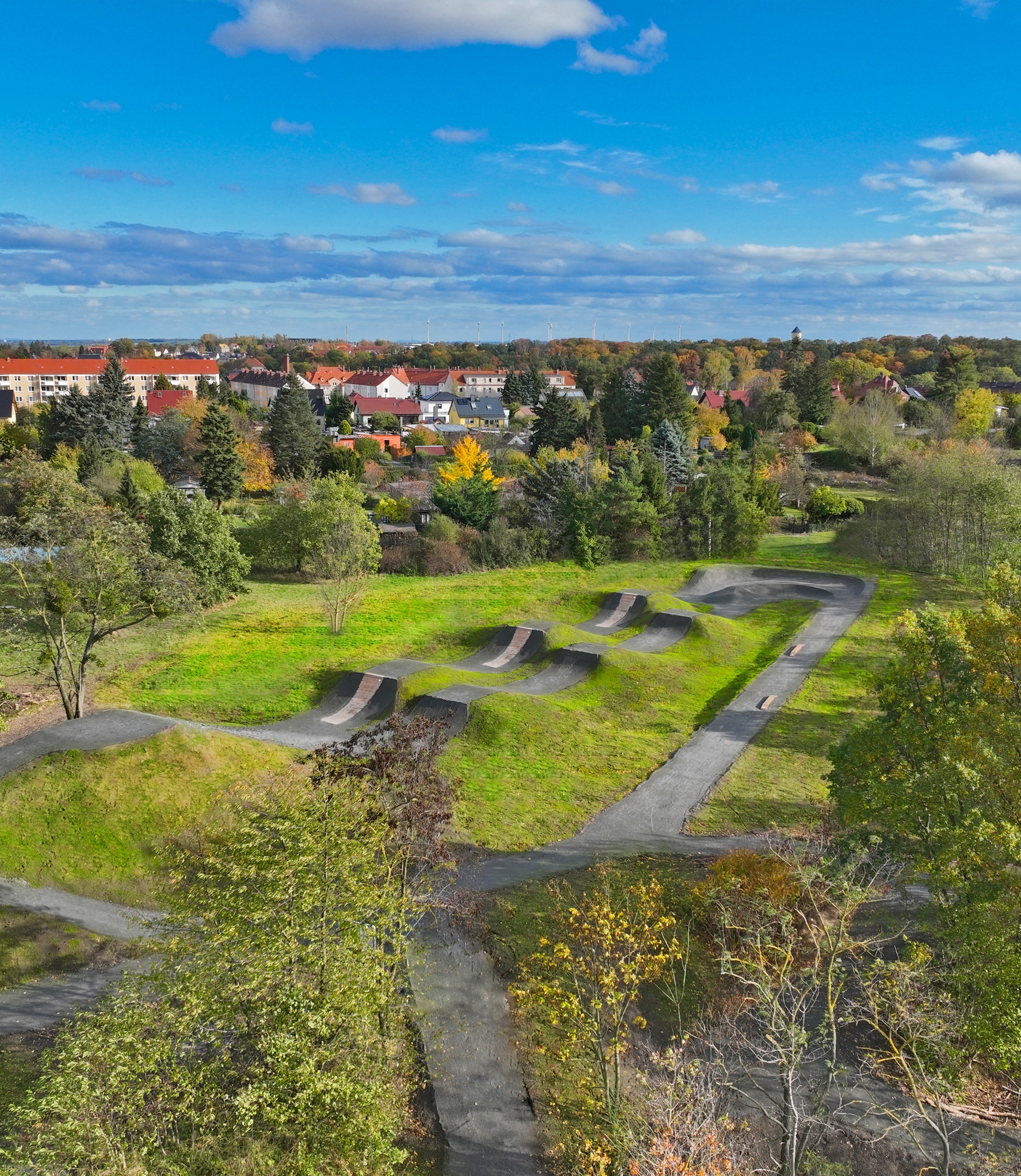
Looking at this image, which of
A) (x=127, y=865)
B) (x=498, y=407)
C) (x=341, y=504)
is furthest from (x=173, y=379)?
(x=127, y=865)

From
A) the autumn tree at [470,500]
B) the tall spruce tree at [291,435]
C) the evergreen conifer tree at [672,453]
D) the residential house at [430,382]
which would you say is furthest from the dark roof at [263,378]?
the autumn tree at [470,500]

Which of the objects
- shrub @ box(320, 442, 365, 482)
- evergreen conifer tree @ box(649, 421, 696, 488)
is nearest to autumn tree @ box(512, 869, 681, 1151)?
evergreen conifer tree @ box(649, 421, 696, 488)

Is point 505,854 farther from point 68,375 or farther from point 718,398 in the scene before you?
point 68,375

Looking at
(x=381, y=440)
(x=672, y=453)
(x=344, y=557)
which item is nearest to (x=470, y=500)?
(x=344, y=557)

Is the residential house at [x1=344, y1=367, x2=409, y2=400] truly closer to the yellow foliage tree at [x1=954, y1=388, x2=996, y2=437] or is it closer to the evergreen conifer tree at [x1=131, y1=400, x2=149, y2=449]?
the evergreen conifer tree at [x1=131, y1=400, x2=149, y2=449]

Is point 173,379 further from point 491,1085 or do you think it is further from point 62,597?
point 491,1085
